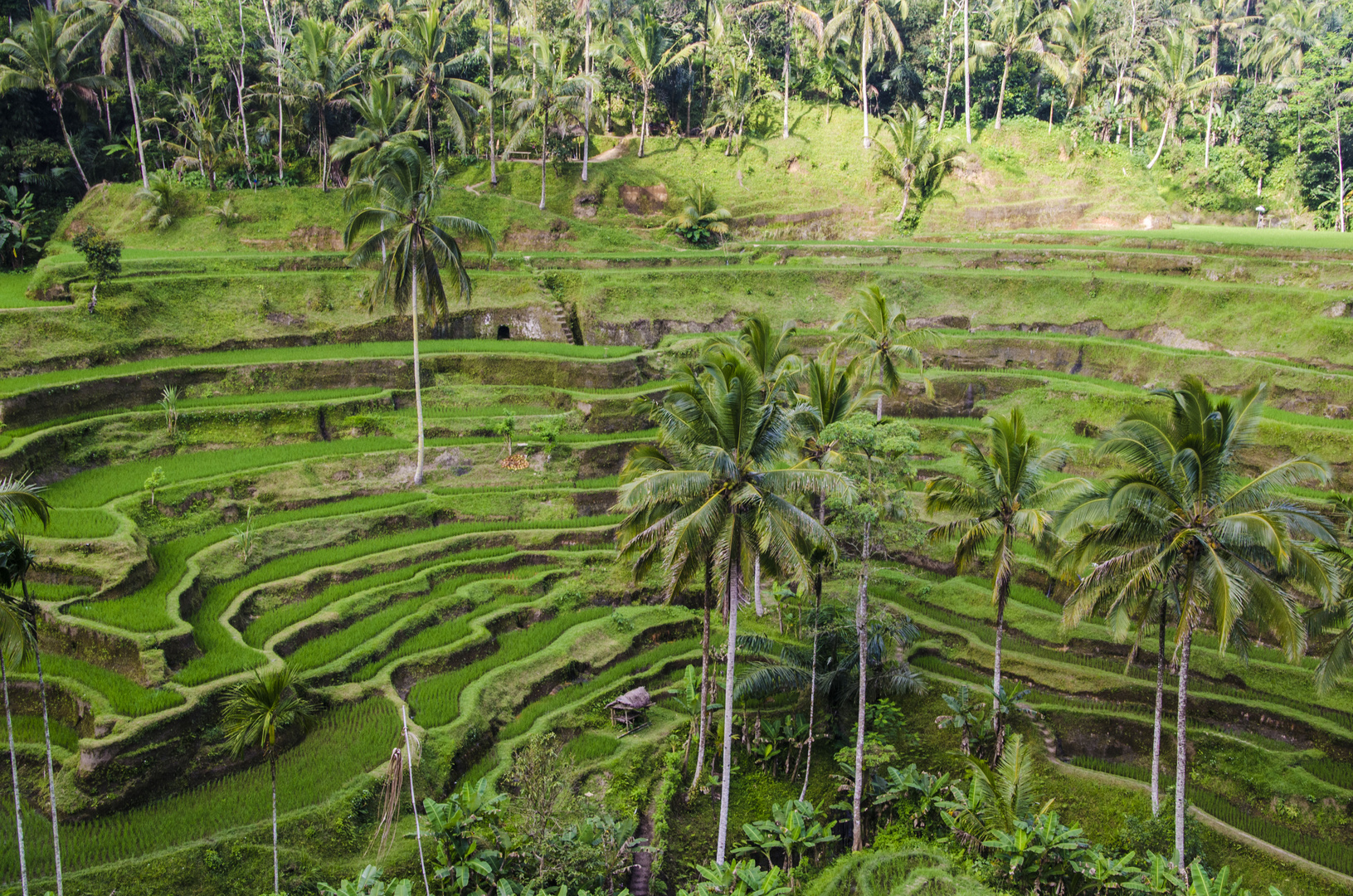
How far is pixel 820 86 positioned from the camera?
193ft

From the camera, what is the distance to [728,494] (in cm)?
1556

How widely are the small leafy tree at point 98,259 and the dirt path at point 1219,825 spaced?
103ft

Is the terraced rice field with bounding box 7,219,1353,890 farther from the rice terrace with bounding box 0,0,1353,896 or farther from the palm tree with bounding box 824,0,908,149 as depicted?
the palm tree with bounding box 824,0,908,149

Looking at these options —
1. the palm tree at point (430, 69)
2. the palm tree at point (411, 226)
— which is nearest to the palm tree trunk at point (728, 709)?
the palm tree at point (411, 226)

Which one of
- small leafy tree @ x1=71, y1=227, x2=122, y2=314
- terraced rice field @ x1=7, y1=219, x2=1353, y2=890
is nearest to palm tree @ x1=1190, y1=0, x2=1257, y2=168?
terraced rice field @ x1=7, y1=219, x2=1353, y2=890

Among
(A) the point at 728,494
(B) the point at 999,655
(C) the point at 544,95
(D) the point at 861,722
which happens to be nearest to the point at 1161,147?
(C) the point at 544,95

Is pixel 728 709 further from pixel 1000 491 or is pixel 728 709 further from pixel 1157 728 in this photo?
pixel 1157 728

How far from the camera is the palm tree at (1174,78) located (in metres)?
50.5

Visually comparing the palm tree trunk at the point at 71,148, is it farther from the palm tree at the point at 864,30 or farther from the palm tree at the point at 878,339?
the palm tree at the point at 864,30

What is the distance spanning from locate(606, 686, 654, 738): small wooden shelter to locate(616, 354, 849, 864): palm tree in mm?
3692

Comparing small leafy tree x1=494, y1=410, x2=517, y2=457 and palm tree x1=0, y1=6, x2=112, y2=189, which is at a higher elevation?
palm tree x1=0, y1=6, x2=112, y2=189

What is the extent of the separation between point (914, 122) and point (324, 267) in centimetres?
2967

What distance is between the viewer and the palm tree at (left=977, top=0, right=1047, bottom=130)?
52.2 meters

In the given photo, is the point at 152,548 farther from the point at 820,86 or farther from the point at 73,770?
the point at 820,86
